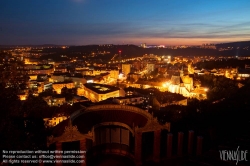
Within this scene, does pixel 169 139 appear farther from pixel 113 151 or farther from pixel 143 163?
pixel 113 151

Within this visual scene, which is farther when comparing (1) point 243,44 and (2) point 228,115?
(1) point 243,44

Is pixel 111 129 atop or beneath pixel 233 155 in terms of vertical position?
beneath

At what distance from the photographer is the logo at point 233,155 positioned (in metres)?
7.17

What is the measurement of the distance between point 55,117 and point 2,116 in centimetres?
1448

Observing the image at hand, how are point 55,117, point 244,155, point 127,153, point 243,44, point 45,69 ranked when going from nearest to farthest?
point 244,155 → point 127,153 → point 55,117 → point 45,69 → point 243,44

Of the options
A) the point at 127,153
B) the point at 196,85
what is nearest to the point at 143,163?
the point at 127,153

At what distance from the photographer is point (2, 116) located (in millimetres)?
7500

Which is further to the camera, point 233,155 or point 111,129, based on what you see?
point 111,129

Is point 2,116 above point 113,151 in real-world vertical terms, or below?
above

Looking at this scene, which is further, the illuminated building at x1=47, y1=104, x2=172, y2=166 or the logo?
the illuminated building at x1=47, y1=104, x2=172, y2=166

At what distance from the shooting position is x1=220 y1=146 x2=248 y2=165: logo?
717 cm

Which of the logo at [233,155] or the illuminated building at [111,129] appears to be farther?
the illuminated building at [111,129]

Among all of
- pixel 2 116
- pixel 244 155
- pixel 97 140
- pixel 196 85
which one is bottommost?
pixel 196 85

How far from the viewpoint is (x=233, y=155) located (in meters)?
7.30
